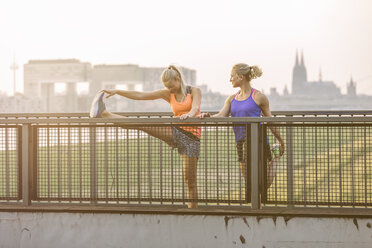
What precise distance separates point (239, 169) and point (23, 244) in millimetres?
1996

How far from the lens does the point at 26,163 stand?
19.4 feet

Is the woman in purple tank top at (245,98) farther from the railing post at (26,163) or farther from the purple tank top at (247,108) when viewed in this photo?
the railing post at (26,163)

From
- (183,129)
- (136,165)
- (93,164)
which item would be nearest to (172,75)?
(183,129)

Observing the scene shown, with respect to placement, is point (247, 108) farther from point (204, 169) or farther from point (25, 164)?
point (25, 164)

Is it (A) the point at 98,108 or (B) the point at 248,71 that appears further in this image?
(B) the point at 248,71

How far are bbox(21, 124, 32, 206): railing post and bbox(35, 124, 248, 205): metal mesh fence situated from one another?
Answer: 0.29 feet

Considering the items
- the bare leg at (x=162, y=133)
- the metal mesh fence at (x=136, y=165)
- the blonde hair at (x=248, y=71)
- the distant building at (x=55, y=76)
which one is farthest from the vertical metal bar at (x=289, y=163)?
the distant building at (x=55, y=76)

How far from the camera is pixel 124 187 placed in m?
5.83

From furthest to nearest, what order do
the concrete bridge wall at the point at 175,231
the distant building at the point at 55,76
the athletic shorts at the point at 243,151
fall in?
the distant building at the point at 55,76
the athletic shorts at the point at 243,151
the concrete bridge wall at the point at 175,231

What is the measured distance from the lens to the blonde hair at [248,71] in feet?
19.9

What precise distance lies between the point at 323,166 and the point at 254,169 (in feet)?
1.90

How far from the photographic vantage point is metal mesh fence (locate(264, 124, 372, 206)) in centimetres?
552

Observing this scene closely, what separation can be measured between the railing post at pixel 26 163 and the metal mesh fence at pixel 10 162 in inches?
2.1

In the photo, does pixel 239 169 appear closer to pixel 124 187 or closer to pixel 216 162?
pixel 216 162
